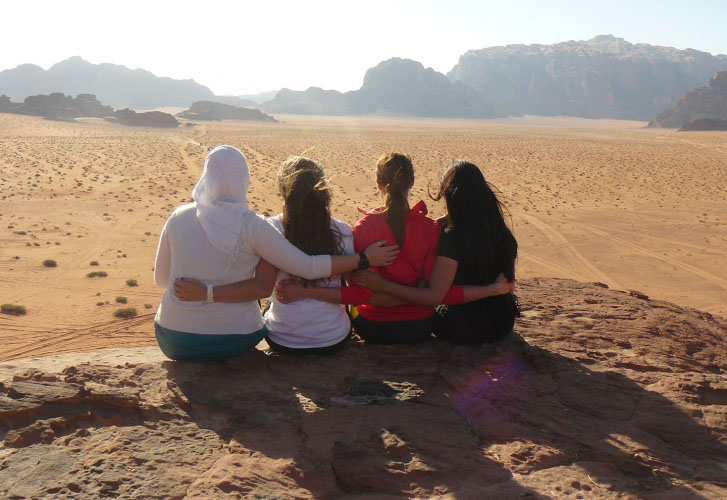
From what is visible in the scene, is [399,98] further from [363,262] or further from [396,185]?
[363,262]

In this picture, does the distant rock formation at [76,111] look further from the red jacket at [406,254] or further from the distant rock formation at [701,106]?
the distant rock formation at [701,106]

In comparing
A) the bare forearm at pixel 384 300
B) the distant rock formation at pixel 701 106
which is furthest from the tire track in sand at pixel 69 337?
the distant rock formation at pixel 701 106

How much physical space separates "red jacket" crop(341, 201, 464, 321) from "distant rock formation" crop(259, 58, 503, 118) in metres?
140

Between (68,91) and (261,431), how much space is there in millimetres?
191646

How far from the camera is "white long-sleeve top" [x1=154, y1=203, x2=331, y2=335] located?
338 centimetres

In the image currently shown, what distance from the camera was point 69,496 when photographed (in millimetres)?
2379

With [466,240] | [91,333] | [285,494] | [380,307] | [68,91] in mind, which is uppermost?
[68,91]

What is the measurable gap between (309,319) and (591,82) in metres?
173

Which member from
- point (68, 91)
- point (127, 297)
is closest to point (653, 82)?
point (68, 91)

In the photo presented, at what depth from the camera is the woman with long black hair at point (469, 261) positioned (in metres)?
3.75

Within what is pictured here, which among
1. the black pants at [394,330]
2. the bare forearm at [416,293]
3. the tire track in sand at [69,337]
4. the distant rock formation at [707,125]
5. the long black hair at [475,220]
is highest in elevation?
the distant rock formation at [707,125]

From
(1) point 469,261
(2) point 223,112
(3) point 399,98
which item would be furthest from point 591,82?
(1) point 469,261

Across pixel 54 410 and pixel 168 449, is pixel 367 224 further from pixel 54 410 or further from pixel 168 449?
pixel 54 410

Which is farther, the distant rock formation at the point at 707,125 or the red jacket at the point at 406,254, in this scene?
the distant rock formation at the point at 707,125
